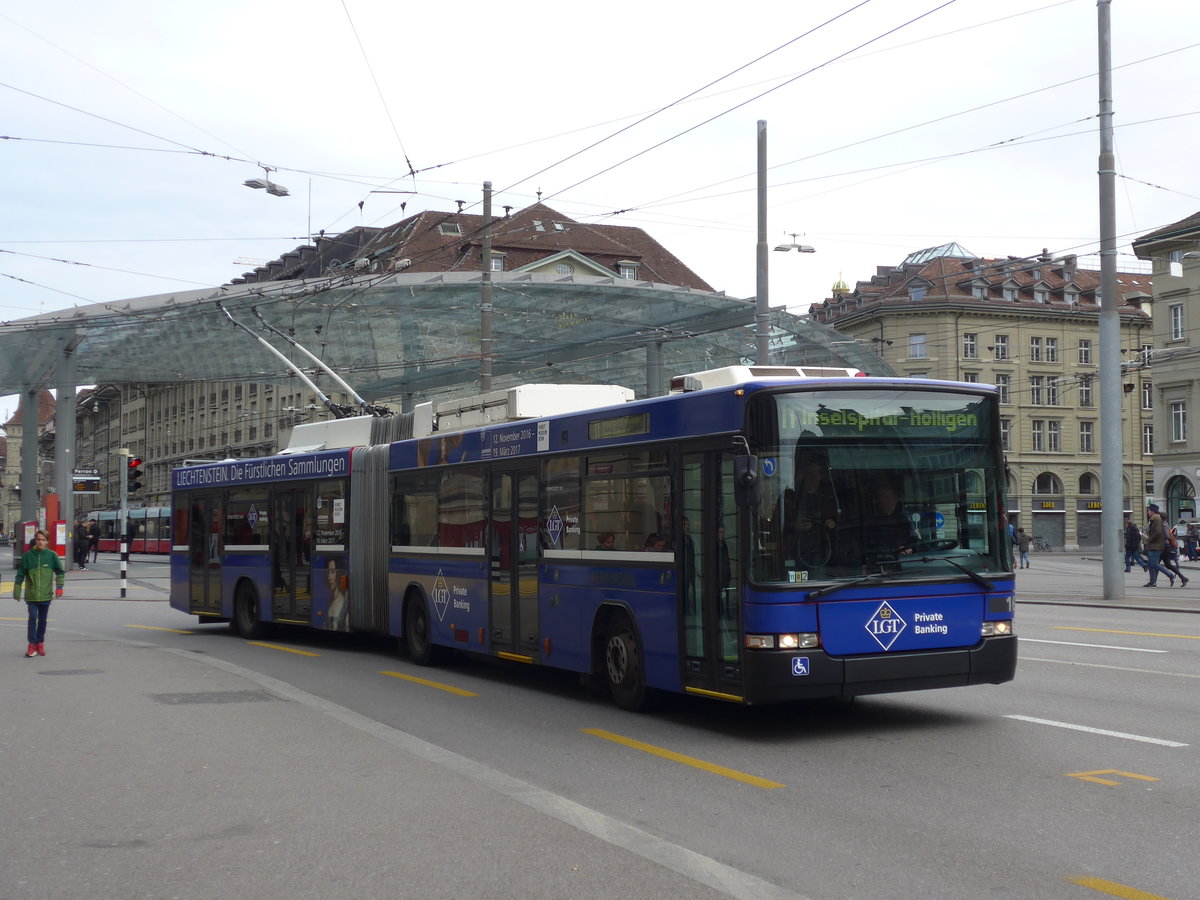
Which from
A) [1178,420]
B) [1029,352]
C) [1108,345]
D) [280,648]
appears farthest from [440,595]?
[1029,352]

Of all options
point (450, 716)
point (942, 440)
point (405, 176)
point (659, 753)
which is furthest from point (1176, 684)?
point (405, 176)

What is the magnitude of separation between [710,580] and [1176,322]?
60.9 metres

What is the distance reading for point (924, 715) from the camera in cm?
1026

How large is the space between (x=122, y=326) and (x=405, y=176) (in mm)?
15582

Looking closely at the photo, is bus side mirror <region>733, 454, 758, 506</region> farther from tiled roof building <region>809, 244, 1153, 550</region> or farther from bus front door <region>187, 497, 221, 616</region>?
tiled roof building <region>809, 244, 1153, 550</region>

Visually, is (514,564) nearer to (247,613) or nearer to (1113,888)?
(1113,888)

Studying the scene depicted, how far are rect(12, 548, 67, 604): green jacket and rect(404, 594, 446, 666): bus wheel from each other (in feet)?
Answer: 14.0

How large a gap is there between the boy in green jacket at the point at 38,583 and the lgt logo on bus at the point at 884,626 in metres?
10.4

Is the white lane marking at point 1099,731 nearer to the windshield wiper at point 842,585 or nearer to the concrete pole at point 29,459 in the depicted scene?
the windshield wiper at point 842,585

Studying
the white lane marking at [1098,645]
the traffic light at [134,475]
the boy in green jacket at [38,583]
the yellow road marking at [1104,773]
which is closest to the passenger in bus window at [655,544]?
the yellow road marking at [1104,773]

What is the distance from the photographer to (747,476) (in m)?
9.05

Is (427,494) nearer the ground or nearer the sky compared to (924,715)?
nearer the sky

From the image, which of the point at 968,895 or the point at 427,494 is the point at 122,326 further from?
the point at 968,895

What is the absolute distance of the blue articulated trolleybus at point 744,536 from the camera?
9234mm
